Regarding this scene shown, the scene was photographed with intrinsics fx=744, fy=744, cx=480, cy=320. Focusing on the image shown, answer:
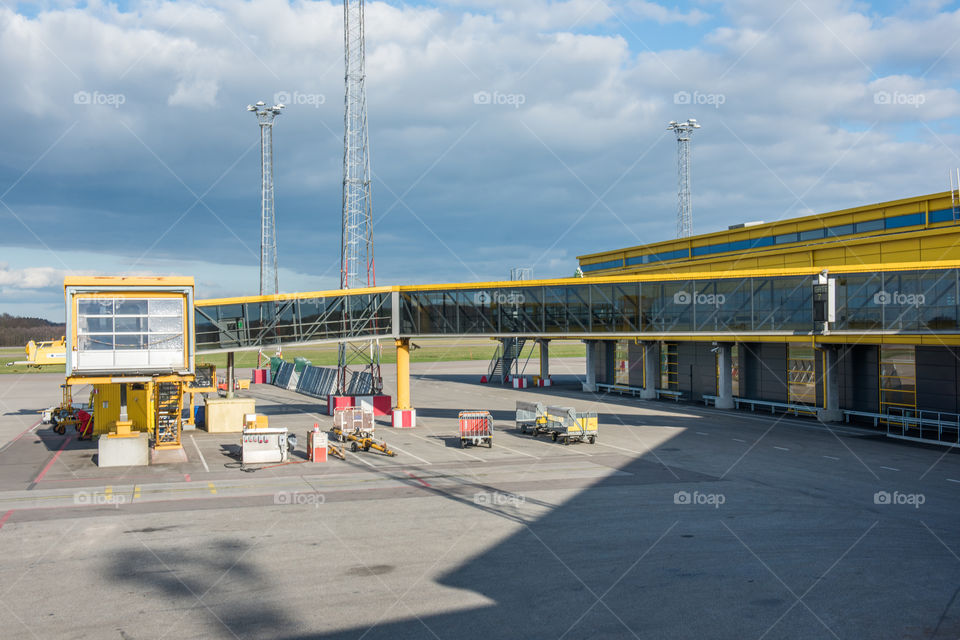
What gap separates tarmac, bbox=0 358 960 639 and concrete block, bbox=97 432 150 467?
32.0 inches

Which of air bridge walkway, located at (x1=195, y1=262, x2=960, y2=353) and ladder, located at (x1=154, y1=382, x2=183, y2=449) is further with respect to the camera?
air bridge walkway, located at (x1=195, y1=262, x2=960, y2=353)

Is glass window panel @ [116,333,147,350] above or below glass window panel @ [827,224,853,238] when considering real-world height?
below

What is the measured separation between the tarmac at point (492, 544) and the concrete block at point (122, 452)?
813 millimetres

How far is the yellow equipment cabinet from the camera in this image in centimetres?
3250

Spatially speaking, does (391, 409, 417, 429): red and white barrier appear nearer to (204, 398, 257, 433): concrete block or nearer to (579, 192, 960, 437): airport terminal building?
(204, 398, 257, 433): concrete block

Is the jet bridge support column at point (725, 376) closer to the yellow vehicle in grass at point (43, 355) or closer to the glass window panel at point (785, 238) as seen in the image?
the glass window panel at point (785, 238)

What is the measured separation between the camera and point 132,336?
110 feet

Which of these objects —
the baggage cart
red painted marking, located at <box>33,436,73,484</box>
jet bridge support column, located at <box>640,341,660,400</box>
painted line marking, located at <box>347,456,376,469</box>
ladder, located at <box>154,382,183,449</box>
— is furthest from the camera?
Result: jet bridge support column, located at <box>640,341,660,400</box>

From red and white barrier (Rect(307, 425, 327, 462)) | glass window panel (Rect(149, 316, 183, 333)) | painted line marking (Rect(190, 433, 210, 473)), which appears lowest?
painted line marking (Rect(190, 433, 210, 473))

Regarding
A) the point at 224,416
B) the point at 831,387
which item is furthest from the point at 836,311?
the point at 224,416

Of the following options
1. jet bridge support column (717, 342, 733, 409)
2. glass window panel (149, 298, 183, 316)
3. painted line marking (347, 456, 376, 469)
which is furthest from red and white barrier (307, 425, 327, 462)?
jet bridge support column (717, 342, 733, 409)

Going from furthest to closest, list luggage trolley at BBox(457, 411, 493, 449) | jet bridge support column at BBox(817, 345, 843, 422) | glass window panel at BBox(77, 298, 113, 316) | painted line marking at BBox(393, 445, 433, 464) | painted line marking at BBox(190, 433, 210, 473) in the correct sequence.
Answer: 1. jet bridge support column at BBox(817, 345, 843, 422)
2. luggage trolley at BBox(457, 411, 493, 449)
3. glass window panel at BBox(77, 298, 113, 316)
4. painted line marking at BBox(393, 445, 433, 464)
5. painted line marking at BBox(190, 433, 210, 473)

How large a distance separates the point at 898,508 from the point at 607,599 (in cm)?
1291

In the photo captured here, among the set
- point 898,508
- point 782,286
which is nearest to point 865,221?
point 782,286
